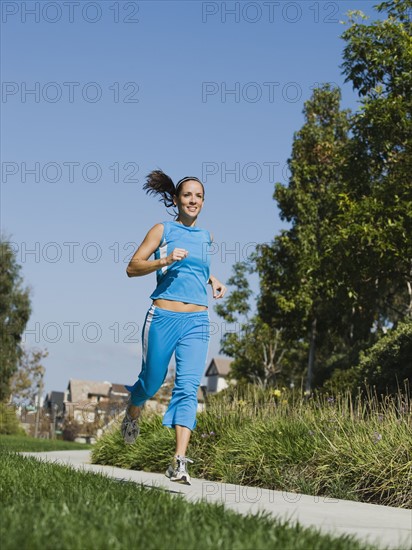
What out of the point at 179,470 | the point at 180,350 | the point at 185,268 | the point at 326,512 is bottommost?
the point at 326,512

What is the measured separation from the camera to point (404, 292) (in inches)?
1606

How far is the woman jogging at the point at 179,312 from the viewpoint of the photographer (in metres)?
6.36

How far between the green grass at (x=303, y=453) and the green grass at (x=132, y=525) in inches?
114

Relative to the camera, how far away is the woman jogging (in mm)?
6355

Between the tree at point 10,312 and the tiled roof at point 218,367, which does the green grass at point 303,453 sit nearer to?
the tree at point 10,312

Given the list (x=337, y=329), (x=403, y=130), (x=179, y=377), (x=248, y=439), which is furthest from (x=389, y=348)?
(x=337, y=329)

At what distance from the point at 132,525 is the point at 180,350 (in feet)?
9.22

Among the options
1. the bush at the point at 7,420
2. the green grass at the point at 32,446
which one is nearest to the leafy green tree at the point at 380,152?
the green grass at the point at 32,446

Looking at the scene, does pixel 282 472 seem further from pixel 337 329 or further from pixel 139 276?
pixel 337 329

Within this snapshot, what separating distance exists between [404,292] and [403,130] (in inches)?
963

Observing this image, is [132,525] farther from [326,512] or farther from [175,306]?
[175,306]

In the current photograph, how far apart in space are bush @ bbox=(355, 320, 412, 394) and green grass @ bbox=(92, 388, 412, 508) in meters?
6.38

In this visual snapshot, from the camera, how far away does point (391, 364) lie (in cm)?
1683

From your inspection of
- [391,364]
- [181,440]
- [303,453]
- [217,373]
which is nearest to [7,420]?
[391,364]
